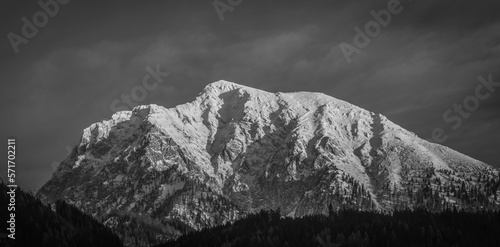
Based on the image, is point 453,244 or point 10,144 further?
point 453,244

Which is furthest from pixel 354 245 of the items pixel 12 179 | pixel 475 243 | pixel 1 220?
pixel 1 220

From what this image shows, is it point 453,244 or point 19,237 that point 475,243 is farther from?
point 19,237

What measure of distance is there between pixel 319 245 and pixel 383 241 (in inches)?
1042

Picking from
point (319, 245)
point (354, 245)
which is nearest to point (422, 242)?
point (354, 245)

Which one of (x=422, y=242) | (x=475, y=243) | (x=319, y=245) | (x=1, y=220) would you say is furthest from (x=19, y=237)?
(x=475, y=243)

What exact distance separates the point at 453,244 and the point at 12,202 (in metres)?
177

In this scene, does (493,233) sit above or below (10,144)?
below

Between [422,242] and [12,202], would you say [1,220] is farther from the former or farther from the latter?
[422,242]

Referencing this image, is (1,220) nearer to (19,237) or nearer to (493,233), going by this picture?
(19,237)

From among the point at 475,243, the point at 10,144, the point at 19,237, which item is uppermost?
the point at 10,144

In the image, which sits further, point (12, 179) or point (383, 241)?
point (383, 241)

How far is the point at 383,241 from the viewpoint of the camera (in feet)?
656

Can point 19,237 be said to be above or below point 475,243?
above

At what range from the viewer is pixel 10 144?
432ft
